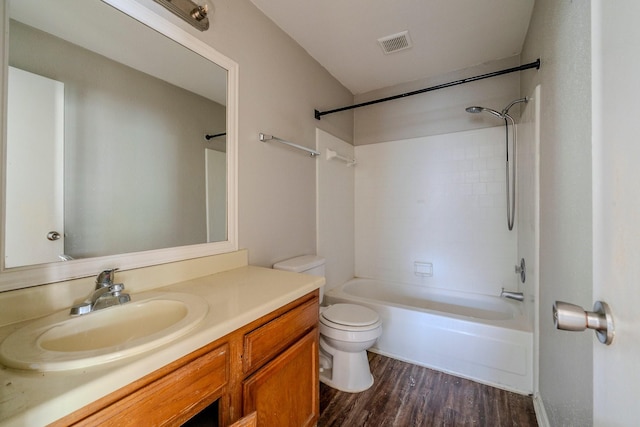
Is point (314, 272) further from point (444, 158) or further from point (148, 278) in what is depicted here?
point (444, 158)

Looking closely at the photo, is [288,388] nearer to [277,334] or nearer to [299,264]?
[277,334]

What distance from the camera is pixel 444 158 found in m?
2.39

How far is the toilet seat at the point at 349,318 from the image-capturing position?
5.25 ft

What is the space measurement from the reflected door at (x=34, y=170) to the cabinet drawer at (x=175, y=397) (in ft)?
2.01

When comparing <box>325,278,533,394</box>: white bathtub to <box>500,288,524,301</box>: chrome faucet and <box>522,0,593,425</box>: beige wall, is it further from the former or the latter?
<box>522,0,593,425</box>: beige wall

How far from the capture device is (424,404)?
59.6 inches

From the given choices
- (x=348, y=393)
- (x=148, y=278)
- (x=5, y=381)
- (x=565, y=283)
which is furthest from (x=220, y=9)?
(x=348, y=393)

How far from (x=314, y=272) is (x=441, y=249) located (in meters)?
1.33

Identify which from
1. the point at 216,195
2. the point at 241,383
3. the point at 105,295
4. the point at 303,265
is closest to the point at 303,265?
the point at 303,265

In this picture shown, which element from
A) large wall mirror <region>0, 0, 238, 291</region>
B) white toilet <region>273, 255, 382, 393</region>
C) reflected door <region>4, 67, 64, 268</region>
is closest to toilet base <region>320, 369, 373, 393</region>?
white toilet <region>273, 255, 382, 393</region>

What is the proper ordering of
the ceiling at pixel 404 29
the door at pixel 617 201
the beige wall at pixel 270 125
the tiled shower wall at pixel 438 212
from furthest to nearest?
the tiled shower wall at pixel 438 212 < the ceiling at pixel 404 29 < the beige wall at pixel 270 125 < the door at pixel 617 201

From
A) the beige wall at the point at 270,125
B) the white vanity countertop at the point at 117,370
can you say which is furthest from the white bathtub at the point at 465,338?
the white vanity countertop at the point at 117,370

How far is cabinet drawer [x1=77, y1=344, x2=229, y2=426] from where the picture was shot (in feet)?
1.74

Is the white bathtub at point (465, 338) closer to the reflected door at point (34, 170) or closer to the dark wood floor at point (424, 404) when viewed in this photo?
the dark wood floor at point (424, 404)
